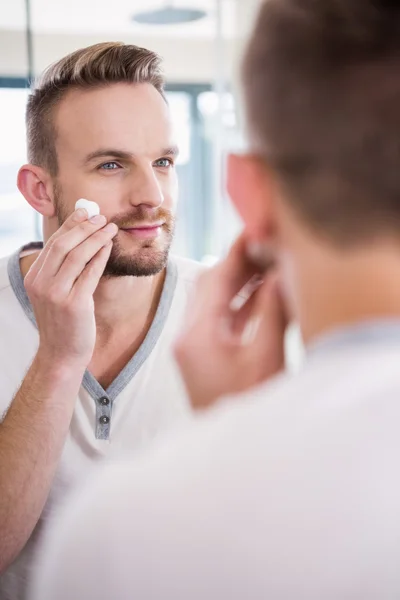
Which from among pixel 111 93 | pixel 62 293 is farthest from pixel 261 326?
pixel 111 93

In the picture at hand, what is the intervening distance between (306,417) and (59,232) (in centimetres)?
87

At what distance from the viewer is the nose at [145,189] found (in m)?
1.29

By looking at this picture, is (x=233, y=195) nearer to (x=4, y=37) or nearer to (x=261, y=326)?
(x=261, y=326)

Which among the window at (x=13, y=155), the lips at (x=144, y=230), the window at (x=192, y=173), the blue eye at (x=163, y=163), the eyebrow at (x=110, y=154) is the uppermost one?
the eyebrow at (x=110, y=154)

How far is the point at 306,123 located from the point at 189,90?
14.8 ft

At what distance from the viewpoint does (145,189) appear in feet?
4.25

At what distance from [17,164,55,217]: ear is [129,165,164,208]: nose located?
7.7 inches

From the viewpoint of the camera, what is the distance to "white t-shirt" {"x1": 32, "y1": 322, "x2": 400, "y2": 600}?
1.16 feet

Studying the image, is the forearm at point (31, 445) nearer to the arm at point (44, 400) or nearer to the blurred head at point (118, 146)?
the arm at point (44, 400)

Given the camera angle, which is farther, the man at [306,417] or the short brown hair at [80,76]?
the short brown hair at [80,76]

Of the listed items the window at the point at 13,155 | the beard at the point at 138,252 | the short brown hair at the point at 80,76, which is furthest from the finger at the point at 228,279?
the window at the point at 13,155

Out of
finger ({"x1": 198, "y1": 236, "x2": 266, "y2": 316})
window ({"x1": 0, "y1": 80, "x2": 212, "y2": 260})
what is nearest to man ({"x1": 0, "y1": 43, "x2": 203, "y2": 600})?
finger ({"x1": 198, "y1": 236, "x2": 266, "y2": 316})

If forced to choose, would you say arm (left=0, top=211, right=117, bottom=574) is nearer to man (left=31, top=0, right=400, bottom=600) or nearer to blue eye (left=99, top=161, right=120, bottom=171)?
blue eye (left=99, top=161, right=120, bottom=171)

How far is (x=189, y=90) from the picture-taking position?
15.6ft
